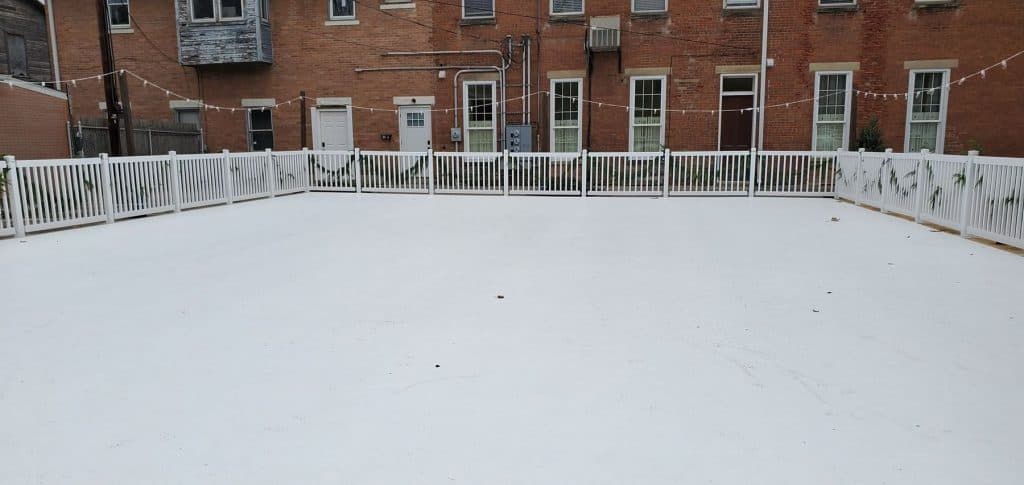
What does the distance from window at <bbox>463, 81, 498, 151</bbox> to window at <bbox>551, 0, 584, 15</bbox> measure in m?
2.61

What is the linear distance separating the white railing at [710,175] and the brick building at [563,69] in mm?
2828

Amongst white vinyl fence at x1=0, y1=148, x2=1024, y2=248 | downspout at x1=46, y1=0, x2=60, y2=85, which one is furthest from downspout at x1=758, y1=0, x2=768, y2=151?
downspout at x1=46, y1=0, x2=60, y2=85

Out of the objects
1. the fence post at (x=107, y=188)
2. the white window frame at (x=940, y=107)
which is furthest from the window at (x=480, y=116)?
the white window frame at (x=940, y=107)

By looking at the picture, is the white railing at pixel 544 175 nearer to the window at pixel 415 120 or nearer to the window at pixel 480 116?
the window at pixel 480 116

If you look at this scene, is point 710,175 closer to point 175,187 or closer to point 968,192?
point 968,192

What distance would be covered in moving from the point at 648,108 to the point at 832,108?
4.66 metres

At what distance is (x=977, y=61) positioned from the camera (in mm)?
15844

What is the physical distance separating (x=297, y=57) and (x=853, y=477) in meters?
18.8

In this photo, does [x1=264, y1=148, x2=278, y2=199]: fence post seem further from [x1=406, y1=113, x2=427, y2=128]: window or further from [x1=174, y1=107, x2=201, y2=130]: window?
[x1=174, y1=107, x2=201, y2=130]: window

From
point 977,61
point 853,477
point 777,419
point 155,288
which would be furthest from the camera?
point 977,61

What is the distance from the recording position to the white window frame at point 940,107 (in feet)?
52.9

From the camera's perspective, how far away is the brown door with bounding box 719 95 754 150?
55.3 feet

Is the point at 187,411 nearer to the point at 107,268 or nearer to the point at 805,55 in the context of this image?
the point at 107,268

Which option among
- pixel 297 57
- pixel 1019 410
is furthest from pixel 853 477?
pixel 297 57
